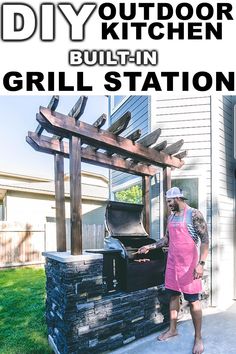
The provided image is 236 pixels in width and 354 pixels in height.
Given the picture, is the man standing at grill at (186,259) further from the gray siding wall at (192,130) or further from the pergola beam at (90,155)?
the gray siding wall at (192,130)

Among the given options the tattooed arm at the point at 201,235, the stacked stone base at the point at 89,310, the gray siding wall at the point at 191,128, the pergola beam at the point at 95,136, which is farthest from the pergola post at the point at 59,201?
the gray siding wall at the point at 191,128

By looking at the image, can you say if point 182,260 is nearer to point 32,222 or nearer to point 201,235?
point 201,235

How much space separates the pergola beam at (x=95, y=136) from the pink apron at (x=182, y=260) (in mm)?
1184

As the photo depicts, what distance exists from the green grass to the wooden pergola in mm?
1161

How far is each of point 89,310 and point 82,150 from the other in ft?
7.62

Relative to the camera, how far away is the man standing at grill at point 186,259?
3148 mm

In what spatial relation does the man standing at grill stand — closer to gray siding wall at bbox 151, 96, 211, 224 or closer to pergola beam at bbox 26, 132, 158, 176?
pergola beam at bbox 26, 132, 158, 176

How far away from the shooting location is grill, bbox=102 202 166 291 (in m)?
3.71

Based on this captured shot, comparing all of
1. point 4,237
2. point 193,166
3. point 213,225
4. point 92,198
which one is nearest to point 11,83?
point 193,166

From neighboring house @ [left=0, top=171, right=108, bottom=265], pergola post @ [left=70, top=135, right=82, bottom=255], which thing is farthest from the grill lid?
neighboring house @ [left=0, top=171, right=108, bottom=265]

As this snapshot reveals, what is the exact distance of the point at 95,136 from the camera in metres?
3.54

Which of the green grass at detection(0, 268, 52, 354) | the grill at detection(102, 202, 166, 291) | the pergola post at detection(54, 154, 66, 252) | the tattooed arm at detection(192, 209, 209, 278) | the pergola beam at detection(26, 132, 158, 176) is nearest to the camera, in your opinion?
the tattooed arm at detection(192, 209, 209, 278)

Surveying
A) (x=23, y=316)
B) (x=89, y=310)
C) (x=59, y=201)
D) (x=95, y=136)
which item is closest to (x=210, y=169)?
(x=95, y=136)

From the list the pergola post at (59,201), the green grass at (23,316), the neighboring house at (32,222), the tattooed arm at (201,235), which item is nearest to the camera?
the tattooed arm at (201,235)
